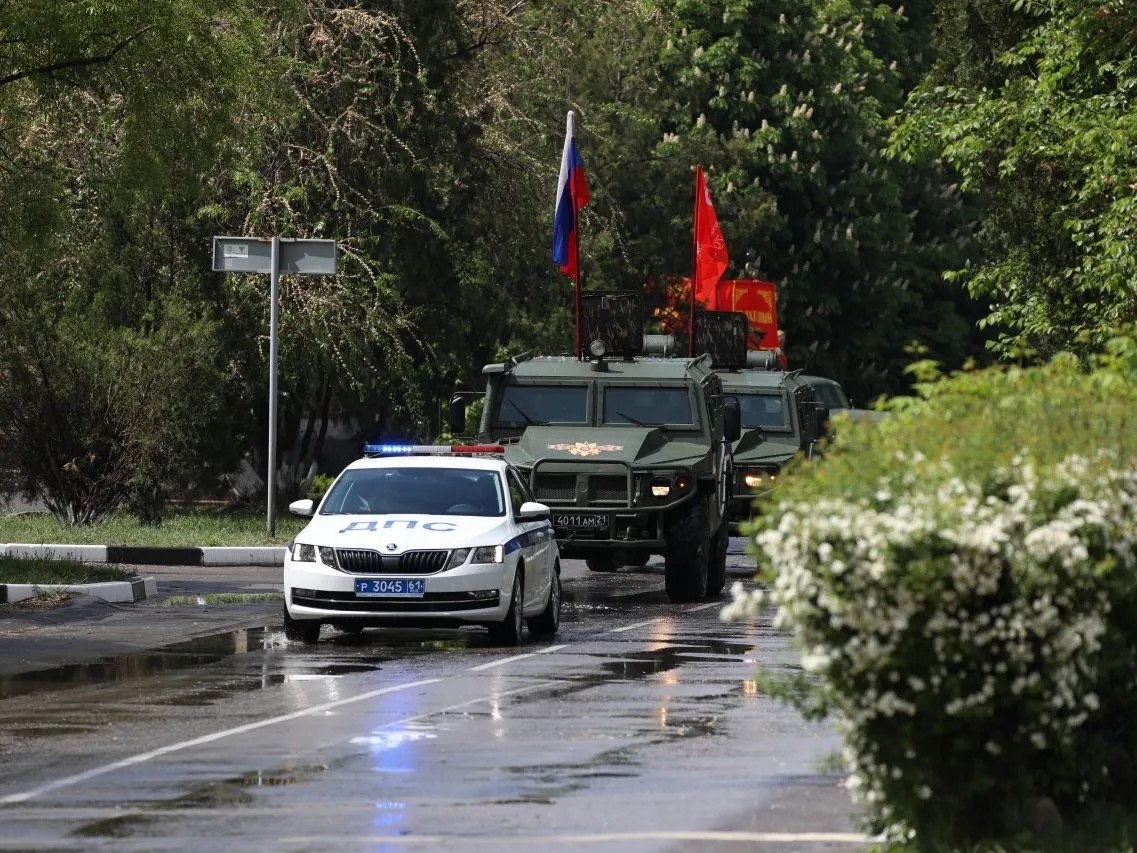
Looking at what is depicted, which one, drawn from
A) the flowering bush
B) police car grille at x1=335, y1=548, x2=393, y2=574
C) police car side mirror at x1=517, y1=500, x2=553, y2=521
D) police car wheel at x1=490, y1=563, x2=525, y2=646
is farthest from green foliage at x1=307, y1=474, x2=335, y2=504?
the flowering bush

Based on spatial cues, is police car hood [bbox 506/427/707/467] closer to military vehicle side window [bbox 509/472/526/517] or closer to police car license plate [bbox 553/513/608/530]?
police car license plate [bbox 553/513/608/530]

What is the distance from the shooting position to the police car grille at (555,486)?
969 inches

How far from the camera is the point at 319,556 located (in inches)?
730

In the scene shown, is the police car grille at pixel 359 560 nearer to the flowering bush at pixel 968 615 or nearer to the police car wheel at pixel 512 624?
the police car wheel at pixel 512 624

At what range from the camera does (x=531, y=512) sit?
19.5m

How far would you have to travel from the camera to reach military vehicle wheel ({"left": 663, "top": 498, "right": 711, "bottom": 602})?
24.6 m

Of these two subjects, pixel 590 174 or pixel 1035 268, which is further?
pixel 590 174

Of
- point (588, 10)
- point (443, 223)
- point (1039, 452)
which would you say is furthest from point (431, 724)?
point (588, 10)

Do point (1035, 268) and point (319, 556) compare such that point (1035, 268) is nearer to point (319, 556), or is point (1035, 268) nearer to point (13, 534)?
point (13, 534)

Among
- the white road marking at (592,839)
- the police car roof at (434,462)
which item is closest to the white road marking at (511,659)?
the police car roof at (434,462)

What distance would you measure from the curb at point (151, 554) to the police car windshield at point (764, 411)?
728cm

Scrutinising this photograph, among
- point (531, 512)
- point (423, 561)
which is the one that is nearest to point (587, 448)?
point (531, 512)

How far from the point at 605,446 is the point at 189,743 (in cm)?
1313

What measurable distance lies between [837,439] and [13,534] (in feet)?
71.9
